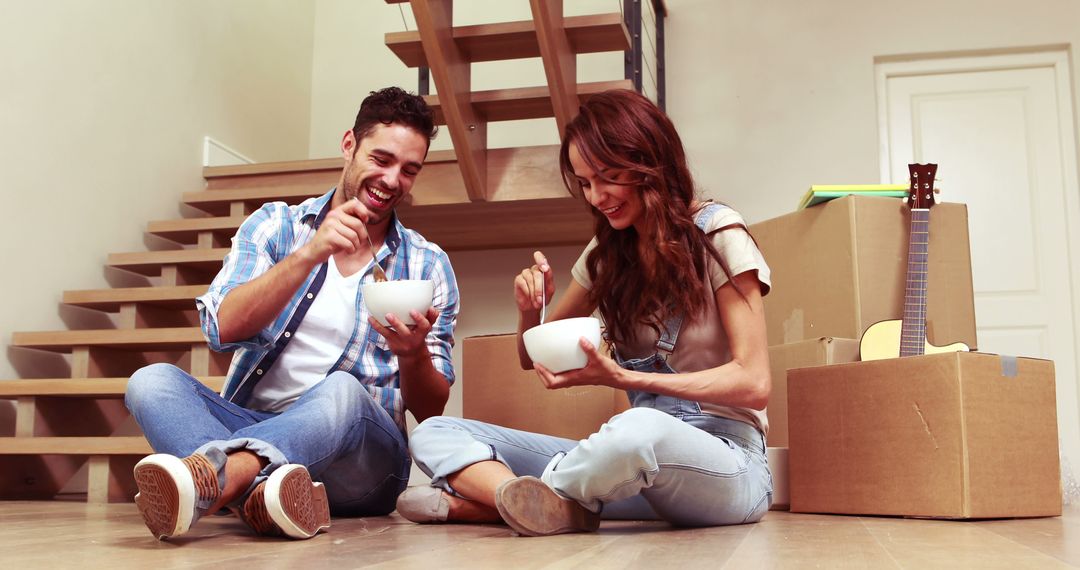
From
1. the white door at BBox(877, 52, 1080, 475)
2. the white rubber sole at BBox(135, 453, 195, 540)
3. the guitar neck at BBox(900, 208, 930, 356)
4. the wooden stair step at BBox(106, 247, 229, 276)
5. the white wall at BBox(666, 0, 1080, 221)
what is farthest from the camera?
the white wall at BBox(666, 0, 1080, 221)

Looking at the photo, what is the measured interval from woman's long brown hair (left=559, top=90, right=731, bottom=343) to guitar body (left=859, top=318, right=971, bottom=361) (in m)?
0.90

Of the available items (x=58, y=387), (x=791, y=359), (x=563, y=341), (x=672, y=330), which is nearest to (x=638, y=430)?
(x=563, y=341)

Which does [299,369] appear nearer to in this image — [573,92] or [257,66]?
[573,92]

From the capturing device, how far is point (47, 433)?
288 cm

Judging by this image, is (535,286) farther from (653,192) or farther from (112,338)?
(112,338)

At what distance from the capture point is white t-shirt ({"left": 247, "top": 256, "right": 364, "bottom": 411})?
1743mm

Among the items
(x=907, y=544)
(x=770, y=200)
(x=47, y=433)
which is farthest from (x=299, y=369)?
(x=770, y=200)

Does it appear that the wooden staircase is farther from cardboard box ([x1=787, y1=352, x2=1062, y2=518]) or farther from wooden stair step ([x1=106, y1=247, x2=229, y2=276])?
cardboard box ([x1=787, y1=352, x2=1062, y2=518])

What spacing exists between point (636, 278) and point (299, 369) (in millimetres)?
656

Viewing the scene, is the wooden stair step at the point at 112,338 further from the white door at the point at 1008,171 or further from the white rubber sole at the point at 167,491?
the white door at the point at 1008,171

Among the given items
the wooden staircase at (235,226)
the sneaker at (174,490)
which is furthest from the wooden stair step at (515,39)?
the sneaker at (174,490)

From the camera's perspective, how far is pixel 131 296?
317cm

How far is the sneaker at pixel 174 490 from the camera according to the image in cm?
118

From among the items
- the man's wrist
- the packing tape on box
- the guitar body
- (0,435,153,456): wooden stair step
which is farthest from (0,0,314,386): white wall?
the packing tape on box
